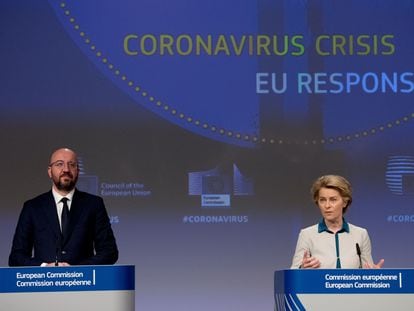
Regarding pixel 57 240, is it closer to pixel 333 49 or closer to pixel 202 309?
pixel 202 309

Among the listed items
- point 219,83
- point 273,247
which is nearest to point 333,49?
point 219,83

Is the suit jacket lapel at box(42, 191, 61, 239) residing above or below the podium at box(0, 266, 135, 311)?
above

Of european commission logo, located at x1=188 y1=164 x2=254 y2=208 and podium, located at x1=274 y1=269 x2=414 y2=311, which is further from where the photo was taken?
european commission logo, located at x1=188 y1=164 x2=254 y2=208

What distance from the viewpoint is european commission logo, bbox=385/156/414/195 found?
6.60 meters

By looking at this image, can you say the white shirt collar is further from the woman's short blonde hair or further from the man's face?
the woman's short blonde hair

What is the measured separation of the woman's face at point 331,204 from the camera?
435 centimetres

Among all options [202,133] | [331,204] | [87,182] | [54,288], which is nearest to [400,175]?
[202,133]

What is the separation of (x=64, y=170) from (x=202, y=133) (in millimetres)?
1914

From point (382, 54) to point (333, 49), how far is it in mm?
365

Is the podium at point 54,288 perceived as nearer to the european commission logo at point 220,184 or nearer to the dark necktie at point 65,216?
the dark necktie at point 65,216

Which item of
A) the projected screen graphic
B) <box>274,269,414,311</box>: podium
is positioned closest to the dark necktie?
<box>274,269,414,311</box>: podium

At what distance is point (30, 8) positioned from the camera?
6.62 meters

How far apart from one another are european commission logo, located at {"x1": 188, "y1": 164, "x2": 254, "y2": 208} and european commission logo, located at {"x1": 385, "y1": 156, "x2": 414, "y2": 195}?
1003mm

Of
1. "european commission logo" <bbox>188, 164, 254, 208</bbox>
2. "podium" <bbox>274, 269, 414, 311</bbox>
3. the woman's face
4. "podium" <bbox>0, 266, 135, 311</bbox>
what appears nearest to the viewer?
"podium" <bbox>274, 269, 414, 311</bbox>
